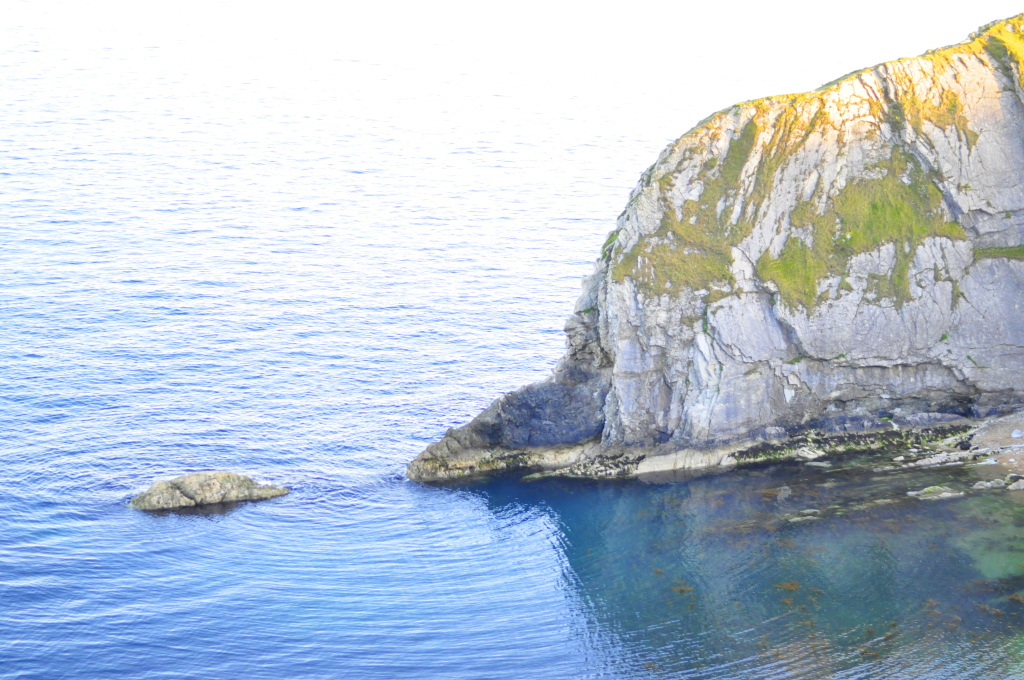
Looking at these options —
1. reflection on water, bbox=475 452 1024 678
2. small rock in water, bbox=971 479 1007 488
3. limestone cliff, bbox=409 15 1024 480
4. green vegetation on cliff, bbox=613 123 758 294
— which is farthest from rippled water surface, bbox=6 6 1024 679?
green vegetation on cliff, bbox=613 123 758 294

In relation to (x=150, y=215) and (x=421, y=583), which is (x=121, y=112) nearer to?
(x=150, y=215)

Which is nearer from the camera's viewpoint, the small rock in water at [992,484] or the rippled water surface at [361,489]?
the rippled water surface at [361,489]

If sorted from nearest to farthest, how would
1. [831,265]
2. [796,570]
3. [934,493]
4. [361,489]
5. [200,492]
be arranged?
[796,570]
[934,493]
[831,265]
[200,492]
[361,489]

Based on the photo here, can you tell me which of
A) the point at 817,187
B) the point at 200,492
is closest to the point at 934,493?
the point at 817,187

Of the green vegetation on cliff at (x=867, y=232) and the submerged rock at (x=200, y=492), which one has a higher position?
the green vegetation on cliff at (x=867, y=232)

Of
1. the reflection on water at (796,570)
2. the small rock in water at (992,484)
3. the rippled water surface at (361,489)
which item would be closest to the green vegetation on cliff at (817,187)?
the small rock in water at (992,484)

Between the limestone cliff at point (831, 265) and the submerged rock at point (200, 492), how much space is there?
56.8ft

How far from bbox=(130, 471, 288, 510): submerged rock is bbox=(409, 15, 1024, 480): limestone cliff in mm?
17321

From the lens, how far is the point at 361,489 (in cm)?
4794

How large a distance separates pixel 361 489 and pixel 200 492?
24.7 feet

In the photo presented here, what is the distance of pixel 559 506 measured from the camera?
4494cm

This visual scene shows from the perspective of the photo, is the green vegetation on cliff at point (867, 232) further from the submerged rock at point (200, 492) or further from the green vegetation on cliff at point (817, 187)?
the submerged rock at point (200, 492)

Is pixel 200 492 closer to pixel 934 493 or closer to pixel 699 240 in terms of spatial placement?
pixel 699 240

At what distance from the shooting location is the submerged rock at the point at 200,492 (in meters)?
45.6
